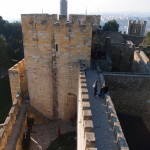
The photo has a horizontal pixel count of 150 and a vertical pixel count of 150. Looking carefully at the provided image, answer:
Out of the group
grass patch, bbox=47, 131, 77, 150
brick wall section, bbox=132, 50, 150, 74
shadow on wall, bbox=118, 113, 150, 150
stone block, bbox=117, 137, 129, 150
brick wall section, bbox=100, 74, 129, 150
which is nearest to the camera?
stone block, bbox=117, 137, 129, 150

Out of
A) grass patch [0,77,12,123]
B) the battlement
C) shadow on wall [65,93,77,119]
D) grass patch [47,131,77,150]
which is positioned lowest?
grass patch [0,77,12,123]

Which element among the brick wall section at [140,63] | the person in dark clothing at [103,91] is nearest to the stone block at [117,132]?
the person in dark clothing at [103,91]

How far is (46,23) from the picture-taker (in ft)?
41.6

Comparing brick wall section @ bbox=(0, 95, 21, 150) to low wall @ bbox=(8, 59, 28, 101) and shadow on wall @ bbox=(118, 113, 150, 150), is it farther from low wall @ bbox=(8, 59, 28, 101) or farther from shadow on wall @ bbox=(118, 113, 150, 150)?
shadow on wall @ bbox=(118, 113, 150, 150)

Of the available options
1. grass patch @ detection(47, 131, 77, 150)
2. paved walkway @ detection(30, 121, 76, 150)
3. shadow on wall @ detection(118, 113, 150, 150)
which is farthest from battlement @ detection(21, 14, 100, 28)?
grass patch @ detection(47, 131, 77, 150)

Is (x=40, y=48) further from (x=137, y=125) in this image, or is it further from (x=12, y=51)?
(x=12, y=51)

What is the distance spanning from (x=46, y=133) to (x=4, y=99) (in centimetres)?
1053

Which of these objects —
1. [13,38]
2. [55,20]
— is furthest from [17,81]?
[13,38]

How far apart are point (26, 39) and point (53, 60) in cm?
227

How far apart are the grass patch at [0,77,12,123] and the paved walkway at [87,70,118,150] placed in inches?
459

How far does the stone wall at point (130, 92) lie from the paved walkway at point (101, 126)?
2695 mm

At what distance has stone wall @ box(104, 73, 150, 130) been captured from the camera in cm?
1320

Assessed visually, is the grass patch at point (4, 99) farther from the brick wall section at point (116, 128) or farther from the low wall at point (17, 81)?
the brick wall section at point (116, 128)

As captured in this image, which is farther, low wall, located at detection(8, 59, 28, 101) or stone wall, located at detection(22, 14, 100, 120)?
low wall, located at detection(8, 59, 28, 101)
